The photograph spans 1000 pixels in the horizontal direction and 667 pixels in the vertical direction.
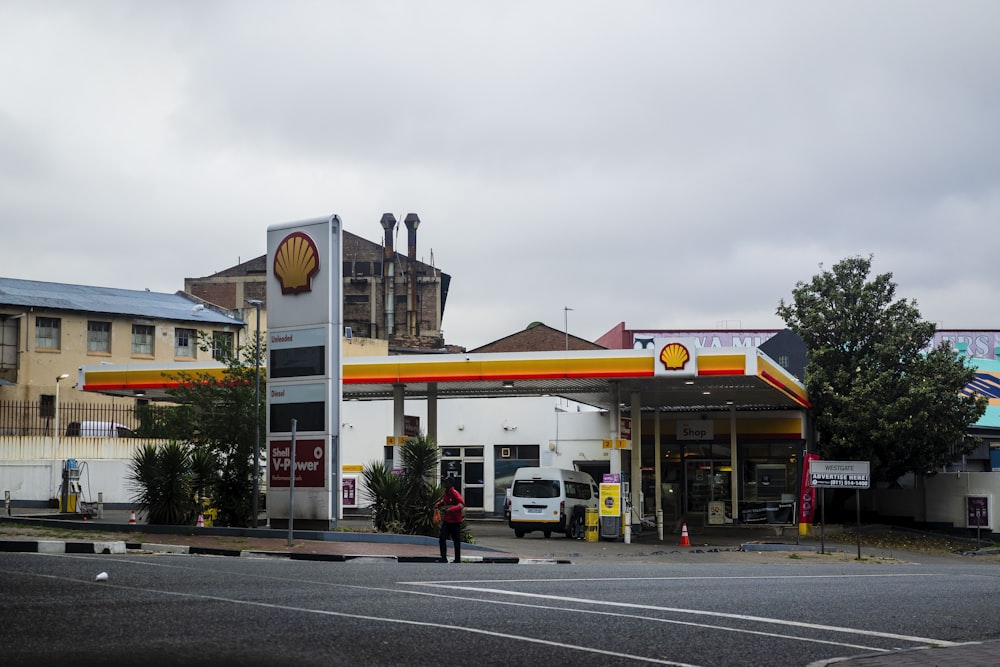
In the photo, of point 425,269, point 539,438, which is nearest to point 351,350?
point 425,269

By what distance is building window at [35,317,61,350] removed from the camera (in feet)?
179

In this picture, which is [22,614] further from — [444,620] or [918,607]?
[918,607]

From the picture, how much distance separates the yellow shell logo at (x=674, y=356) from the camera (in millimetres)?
30047

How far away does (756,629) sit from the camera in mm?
11031

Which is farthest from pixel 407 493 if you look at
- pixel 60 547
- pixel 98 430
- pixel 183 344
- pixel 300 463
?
pixel 183 344

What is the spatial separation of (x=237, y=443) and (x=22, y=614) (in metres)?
17.3

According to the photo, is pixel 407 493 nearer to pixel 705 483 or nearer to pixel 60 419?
pixel 705 483

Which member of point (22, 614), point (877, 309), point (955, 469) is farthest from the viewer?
point (955, 469)

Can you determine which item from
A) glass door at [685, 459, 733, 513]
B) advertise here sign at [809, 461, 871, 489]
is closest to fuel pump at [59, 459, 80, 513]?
advertise here sign at [809, 461, 871, 489]

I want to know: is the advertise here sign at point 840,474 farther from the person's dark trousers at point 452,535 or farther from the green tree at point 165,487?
the green tree at point 165,487

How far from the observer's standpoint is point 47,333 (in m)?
55.0

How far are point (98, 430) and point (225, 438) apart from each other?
14.8 meters

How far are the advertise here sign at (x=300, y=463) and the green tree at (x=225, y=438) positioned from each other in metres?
0.93

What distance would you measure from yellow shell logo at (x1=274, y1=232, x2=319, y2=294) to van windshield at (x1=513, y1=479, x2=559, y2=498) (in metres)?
10.3
